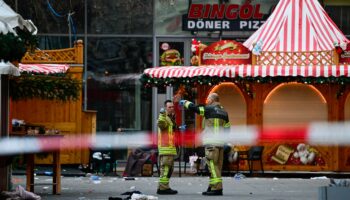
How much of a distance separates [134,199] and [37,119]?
1114 cm

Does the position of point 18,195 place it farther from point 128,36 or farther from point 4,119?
point 128,36

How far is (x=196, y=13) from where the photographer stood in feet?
104

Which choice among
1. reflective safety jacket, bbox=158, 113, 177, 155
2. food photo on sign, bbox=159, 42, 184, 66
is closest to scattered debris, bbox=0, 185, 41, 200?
reflective safety jacket, bbox=158, 113, 177, 155

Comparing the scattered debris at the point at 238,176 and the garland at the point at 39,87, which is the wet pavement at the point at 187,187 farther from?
the garland at the point at 39,87

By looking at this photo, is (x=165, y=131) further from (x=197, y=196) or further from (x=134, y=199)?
(x=134, y=199)

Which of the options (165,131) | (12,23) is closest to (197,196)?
(165,131)

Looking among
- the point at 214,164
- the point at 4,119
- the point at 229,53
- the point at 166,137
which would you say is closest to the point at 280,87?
the point at 229,53

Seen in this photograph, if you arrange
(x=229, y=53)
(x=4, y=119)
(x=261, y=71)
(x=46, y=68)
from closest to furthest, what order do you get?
Result: (x=4, y=119), (x=261, y=71), (x=46, y=68), (x=229, y=53)

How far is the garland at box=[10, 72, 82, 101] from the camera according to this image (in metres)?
17.8

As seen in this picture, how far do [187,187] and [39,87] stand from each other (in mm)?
5348

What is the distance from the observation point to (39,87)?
1781cm

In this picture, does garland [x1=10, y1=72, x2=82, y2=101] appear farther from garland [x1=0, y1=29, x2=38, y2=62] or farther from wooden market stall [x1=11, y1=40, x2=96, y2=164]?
wooden market stall [x1=11, y1=40, x2=96, y2=164]

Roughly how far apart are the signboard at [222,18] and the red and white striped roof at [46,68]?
5660mm

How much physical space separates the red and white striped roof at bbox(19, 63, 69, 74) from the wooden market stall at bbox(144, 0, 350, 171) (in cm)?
231
